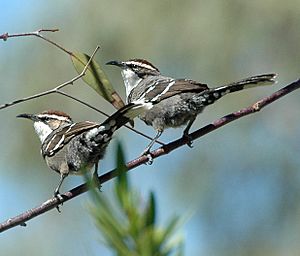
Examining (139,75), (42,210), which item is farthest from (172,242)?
(139,75)

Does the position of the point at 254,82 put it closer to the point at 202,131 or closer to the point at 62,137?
the point at 202,131

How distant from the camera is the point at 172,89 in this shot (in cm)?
300

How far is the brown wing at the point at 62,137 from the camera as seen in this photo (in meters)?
2.75

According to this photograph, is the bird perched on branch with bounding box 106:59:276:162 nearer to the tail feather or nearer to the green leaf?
the tail feather

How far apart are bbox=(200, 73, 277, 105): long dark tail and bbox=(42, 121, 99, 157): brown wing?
410 millimetres

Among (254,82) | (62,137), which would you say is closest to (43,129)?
(62,137)

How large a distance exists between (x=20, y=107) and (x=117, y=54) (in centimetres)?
131

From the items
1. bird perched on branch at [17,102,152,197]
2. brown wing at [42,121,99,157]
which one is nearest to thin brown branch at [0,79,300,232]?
bird perched on branch at [17,102,152,197]

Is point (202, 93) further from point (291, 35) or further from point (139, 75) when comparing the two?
point (291, 35)

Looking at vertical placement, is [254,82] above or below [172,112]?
below

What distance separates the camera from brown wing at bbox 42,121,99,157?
2750 mm

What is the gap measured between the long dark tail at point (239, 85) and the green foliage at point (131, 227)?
151 cm

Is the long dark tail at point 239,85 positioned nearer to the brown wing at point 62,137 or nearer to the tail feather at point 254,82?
the tail feather at point 254,82

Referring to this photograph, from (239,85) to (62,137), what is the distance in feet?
3.01
